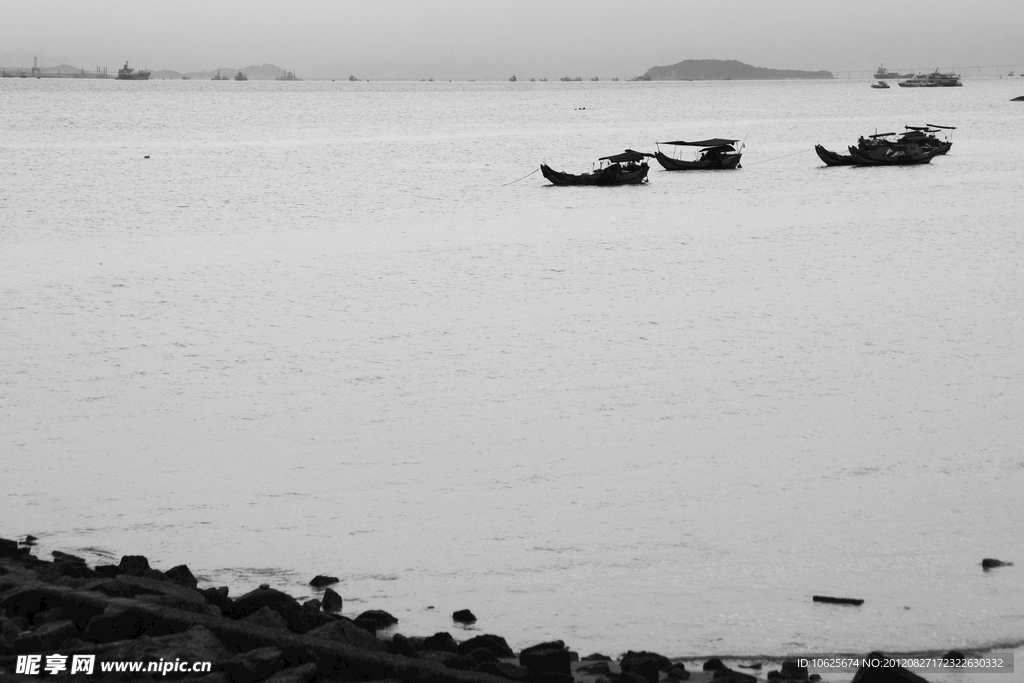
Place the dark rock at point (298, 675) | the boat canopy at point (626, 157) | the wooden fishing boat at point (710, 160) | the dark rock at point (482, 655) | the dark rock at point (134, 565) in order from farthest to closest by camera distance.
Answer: the wooden fishing boat at point (710, 160)
the boat canopy at point (626, 157)
the dark rock at point (134, 565)
the dark rock at point (482, 655)
the dark rock at point (298, 675)

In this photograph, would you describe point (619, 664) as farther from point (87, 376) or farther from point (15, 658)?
point (87, 376)

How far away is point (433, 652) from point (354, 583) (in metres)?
1.60

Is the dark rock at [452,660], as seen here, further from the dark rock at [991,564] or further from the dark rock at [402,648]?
the dark rock at [991,564]

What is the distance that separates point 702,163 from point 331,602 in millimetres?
32725

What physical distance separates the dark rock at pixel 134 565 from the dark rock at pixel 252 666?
1.39 meters

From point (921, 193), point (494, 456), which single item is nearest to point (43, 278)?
point (494, 456)

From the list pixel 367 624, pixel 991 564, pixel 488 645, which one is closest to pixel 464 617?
pixel 367 624

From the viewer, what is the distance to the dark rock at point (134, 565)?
498 centimetres

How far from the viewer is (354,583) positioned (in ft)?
18.9

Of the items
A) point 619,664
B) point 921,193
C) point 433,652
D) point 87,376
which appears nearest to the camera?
point 433,652

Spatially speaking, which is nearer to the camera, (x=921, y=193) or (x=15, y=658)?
(x=15, y=658)

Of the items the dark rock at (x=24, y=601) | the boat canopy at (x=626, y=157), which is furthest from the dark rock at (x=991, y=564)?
the boat canopy at (x=626, y=157)

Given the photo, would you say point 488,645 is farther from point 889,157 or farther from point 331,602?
point 889,157

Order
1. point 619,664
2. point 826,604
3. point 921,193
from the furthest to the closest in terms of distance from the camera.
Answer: point 921,193, point 826,604, point 619,664
